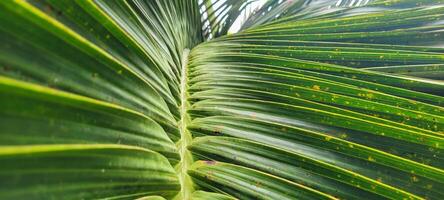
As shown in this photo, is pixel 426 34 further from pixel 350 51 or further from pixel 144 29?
pixel 144 29

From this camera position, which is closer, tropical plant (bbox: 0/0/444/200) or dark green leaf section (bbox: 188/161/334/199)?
tropical plant (bbox: 0/0/444/200)

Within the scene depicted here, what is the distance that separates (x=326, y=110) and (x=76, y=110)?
0.45 metres

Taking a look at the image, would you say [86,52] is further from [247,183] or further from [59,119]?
[247,183]

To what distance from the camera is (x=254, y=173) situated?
606 millimetres

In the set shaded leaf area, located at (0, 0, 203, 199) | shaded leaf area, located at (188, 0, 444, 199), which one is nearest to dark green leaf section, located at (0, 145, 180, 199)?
shaded leaf area, located at (0, 0, 203, 199)

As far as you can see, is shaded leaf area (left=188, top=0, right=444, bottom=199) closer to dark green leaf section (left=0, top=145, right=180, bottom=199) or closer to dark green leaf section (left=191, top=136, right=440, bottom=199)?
dark green leaf section (left=191, top=136, right=440, bottom=199)

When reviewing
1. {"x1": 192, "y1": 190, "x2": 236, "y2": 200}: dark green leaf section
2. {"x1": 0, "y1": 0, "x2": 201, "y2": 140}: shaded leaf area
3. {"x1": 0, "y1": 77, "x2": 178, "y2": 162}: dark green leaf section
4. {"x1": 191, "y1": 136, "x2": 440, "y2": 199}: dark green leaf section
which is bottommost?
{"x1": 192, "y1": 190, "x2": 236, "y2": 200}: dark green leaf section

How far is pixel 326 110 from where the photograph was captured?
28.7 inches

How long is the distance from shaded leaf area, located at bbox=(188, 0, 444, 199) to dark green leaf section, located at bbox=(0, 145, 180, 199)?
0.42 feet

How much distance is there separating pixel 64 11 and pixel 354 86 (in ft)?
1.81

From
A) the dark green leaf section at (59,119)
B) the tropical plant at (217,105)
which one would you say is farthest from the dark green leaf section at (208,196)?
the dark green leaf section at (59,119)

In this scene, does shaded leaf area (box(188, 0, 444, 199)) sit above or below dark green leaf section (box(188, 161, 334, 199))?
above

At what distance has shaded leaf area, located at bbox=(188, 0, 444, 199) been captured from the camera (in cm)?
61

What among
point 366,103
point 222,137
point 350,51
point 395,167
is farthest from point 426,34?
point 222,137
